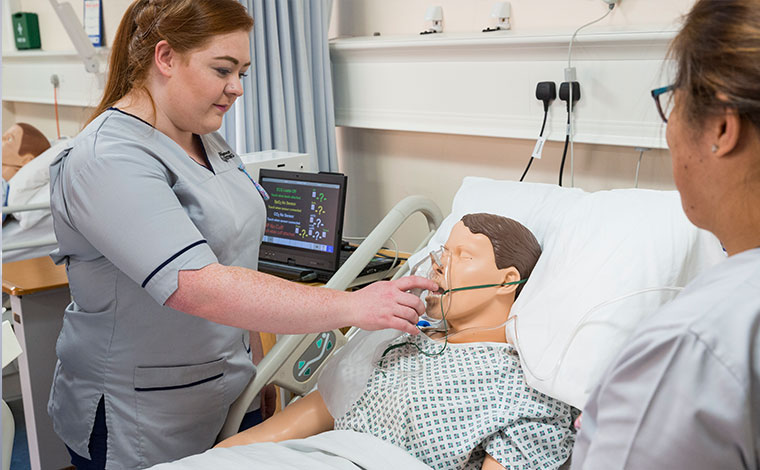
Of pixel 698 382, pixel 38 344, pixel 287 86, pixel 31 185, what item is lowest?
pixel 38 344

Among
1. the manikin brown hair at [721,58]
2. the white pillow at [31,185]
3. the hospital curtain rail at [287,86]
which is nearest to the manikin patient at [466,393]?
the manikin brown hair at [721,58]

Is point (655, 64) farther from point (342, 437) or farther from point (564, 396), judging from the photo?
point (342, 437)

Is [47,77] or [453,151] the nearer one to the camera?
[453,151]

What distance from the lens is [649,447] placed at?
71cm

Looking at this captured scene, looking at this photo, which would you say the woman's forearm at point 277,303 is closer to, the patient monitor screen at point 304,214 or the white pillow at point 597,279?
the white pillow at point 597,279

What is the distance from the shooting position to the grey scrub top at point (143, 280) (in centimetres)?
125

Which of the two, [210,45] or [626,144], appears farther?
[626,144]

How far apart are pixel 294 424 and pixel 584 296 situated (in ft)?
2.35

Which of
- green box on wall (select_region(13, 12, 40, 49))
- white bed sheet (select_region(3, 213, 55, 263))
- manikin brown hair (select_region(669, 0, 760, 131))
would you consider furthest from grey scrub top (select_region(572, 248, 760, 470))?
green box on wall (select_region(13, 12, 40, 49))

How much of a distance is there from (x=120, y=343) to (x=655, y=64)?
64.0 inches

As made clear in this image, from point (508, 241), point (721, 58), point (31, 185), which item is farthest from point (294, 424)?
point (31, 185)

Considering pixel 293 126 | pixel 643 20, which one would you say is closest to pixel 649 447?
pixel 643 20

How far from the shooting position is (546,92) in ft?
7.36

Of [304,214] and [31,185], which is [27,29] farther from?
[304,214]
